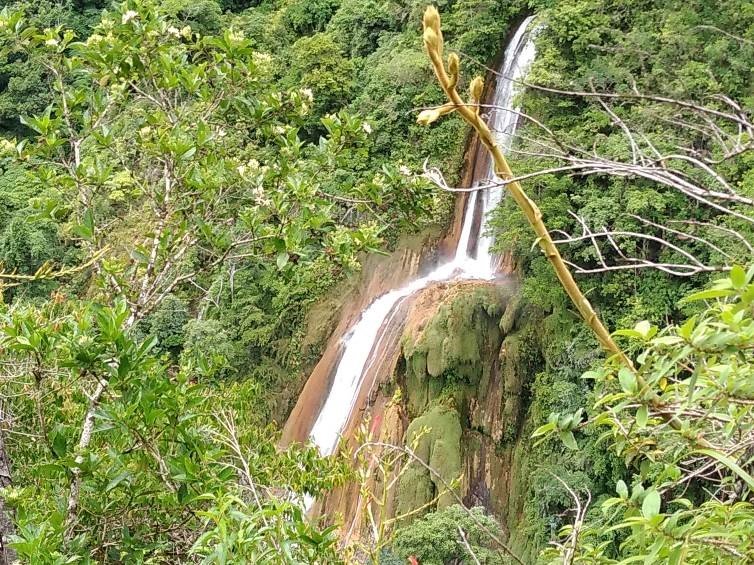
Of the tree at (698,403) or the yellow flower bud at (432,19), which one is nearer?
the yellow flower bud at (432,19)

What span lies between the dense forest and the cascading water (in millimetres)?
236

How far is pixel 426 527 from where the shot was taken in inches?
220

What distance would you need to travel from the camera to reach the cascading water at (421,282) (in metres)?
8.00

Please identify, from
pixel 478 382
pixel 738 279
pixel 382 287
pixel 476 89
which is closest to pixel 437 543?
pixel 478 382

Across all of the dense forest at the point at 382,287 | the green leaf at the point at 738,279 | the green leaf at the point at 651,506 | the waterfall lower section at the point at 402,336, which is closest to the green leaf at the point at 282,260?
the dense forest at the point at 382,287

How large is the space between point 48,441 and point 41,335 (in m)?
0.33

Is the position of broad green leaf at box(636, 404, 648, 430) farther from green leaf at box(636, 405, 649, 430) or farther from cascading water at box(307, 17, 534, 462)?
cascading water at box(307, 17, 534, 462)

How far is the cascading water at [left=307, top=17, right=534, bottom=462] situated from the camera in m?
8.00

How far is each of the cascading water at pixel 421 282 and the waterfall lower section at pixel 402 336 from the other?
0.04ft

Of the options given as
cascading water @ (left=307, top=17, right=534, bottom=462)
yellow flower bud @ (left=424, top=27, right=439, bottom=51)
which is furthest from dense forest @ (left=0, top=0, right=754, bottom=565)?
cascading water @ (left=307, top=17, right=534, bottom=462)

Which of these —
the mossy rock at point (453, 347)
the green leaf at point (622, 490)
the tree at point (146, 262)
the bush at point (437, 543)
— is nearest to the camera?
the green leaf at point (622, 490)

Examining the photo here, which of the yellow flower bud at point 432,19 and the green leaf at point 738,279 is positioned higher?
the yellow flower bud at point 432,19

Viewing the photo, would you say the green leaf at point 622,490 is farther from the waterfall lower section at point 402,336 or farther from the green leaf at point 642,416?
the waterfall lower section at point 402,336

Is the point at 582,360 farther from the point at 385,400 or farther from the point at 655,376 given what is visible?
the point at 655,376
